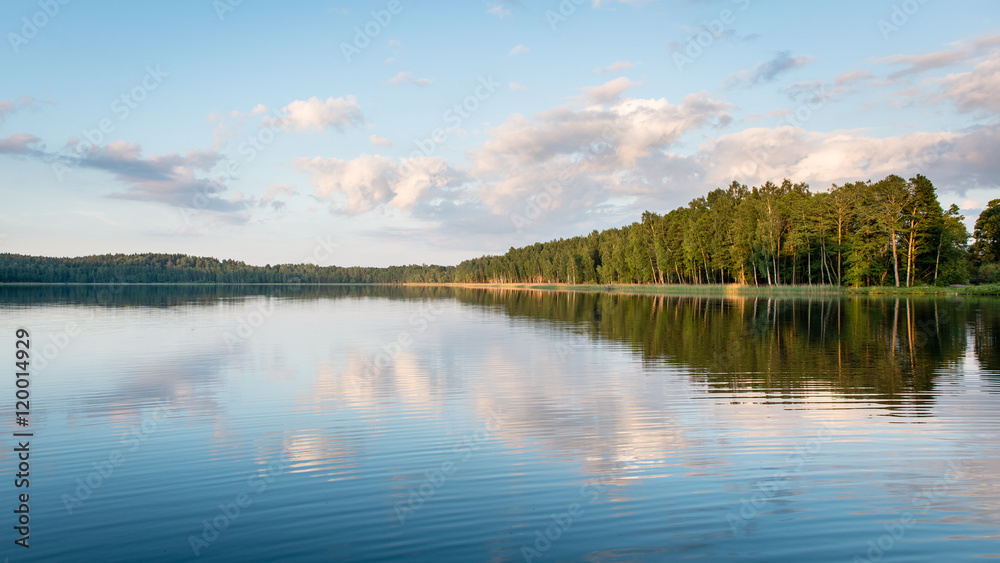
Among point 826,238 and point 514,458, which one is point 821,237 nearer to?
point 826,238

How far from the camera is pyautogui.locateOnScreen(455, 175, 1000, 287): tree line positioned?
2933 inches

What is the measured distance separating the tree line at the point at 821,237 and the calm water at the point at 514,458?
65.1 meters

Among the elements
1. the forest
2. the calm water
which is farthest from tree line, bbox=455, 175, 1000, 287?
the calm water

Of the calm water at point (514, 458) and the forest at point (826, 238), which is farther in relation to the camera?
the forest at point (826, 238)

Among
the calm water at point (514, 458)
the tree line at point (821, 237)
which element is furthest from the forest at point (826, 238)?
the calm water at point (514, 458)

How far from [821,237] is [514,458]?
3451 inches

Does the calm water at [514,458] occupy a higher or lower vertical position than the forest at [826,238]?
lower

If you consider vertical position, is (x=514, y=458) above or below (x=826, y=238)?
below

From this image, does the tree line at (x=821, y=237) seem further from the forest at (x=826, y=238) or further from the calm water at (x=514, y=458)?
the calm water at (x=514, y=458)

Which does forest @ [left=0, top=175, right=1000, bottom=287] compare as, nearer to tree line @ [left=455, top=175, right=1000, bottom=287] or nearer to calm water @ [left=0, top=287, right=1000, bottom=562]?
tree line @ [left=455, top=175, right=1000, bottom=287]

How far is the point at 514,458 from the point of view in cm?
983

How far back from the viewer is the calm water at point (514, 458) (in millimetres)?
6785

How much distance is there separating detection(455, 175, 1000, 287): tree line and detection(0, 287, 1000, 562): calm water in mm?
65085

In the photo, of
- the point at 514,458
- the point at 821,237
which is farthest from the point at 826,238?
the point at 514,458
